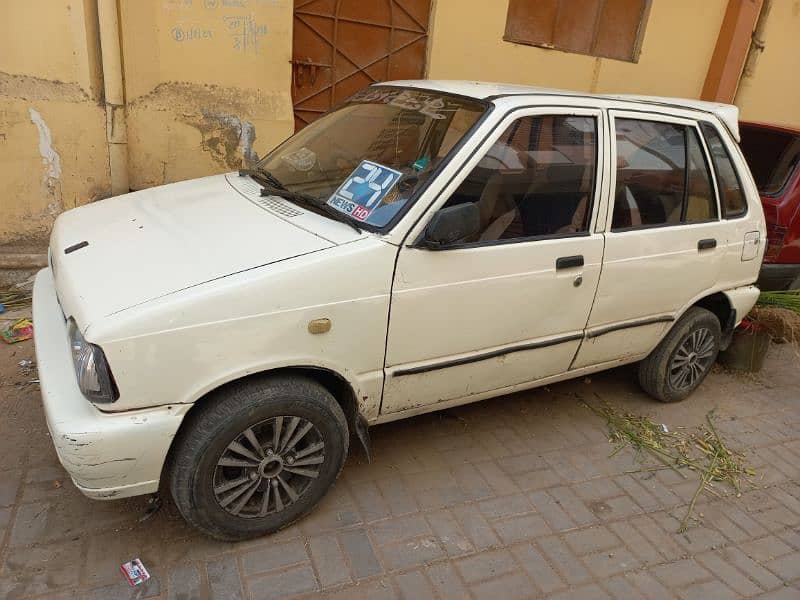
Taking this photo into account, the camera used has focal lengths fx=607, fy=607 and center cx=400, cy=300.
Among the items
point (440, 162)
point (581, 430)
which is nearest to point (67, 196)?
point (440, 162)

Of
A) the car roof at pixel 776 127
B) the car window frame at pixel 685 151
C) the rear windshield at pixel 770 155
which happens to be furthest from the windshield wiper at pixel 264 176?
the car roof at pixel 776 127

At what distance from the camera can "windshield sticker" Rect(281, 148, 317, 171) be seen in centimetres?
312

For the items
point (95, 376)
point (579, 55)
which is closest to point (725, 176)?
point (95, 376)

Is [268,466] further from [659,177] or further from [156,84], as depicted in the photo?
[156,84]

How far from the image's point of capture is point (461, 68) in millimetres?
6422

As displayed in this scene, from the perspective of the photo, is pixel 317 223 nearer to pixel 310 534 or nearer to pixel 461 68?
pixel 310 534

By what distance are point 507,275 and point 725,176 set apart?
1810 mm

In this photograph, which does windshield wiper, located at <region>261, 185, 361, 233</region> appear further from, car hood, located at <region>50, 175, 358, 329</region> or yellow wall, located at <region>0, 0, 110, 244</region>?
yellow wall, located at <region>0, 0, 110, 244</region>

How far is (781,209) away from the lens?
15.3ft

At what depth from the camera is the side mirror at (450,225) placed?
2461mm

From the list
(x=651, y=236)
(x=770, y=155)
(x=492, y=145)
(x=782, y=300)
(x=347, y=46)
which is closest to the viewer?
(x=492, y=145)

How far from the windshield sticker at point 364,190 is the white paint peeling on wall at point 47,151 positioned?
3201 mm

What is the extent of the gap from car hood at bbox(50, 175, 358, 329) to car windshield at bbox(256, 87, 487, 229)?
0.61ft

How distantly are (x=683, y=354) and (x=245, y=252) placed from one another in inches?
116
